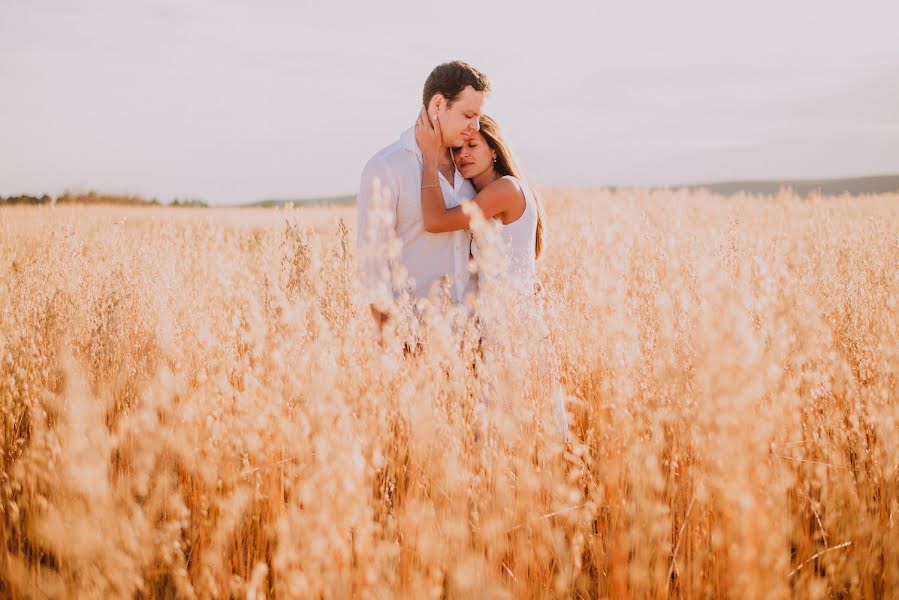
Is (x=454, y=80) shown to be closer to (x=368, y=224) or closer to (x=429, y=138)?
(x=429, y=138)

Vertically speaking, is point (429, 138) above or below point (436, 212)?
above

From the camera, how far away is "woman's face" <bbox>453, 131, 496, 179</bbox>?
3.02 m

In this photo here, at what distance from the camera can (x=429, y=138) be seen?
279 centimetres

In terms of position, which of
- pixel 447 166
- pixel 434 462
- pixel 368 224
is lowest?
pixel 434 462

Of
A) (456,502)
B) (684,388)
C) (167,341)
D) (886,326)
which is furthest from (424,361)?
(886,326)

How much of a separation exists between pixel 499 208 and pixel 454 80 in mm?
602

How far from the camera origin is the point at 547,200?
12.1 metres

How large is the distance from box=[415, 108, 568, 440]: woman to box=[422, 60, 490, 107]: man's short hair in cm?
13

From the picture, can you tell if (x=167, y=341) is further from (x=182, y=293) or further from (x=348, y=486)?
(x=348, y=486)

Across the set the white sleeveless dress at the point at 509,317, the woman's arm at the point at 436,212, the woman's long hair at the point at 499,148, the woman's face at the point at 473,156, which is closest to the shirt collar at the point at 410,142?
the woman's arm at the point at 436,212

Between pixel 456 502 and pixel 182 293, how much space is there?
2.02m

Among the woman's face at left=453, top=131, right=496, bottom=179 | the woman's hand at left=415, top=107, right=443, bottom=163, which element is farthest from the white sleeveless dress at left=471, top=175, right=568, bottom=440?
the woman's face at left=453, top=131, right=496, bottom=179

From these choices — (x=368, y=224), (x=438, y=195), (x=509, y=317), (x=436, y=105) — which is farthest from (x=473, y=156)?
(x=509, y=317)

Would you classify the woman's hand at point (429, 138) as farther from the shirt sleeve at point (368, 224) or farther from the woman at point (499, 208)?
the shirt sleeve at point (368, 224)
